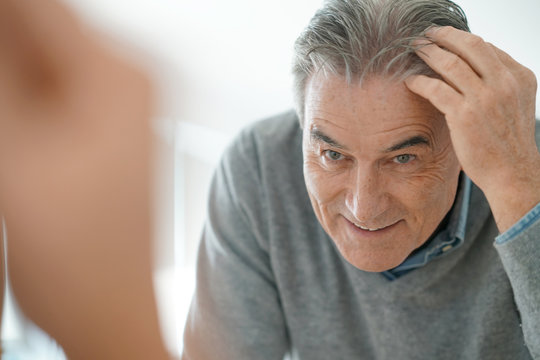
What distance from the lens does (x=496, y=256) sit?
3.98ft

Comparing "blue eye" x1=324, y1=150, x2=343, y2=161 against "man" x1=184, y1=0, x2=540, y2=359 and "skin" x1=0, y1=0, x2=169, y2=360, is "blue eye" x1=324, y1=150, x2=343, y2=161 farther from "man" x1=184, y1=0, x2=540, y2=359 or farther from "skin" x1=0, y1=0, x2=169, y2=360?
"skin" x1=0, y1=0, x2=169, y2=360

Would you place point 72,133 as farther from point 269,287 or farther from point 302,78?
point 269,287

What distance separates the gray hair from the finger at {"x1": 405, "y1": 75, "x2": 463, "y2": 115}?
3 cm

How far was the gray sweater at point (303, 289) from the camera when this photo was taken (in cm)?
124

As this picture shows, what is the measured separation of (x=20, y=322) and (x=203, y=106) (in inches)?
30.5

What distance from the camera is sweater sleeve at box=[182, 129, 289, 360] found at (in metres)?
1.36

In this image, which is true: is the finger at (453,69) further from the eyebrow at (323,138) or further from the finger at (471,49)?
the eyebrow at (323,138)

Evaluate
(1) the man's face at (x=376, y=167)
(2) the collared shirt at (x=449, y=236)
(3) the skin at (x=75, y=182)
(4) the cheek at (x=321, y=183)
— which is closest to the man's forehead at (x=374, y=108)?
(1) the man's face at (x=376, y=167)

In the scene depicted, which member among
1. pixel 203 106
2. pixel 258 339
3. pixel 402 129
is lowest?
pixel 258 339

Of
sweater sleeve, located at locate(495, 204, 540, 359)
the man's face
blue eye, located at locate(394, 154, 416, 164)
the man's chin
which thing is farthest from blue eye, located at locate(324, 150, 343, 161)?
sweater sleeve, located at locate(495, 204, 540, 359)

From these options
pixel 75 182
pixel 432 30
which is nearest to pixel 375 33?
pixel 432 30

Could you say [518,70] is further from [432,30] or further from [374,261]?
[374,261]

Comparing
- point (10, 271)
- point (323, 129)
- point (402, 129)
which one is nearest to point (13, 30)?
point (10, 271)

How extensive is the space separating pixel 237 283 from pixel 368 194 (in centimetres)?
48
